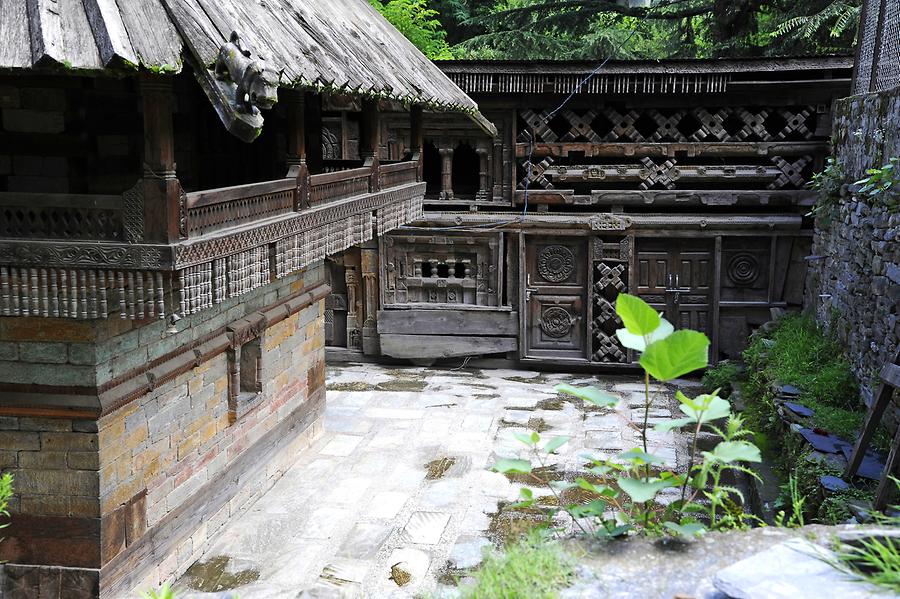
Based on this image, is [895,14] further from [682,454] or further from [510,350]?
[510,350]

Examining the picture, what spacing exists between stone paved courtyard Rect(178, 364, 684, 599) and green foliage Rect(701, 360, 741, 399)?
0.58 m

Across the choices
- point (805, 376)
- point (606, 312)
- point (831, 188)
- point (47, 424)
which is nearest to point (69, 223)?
point (47, 424)

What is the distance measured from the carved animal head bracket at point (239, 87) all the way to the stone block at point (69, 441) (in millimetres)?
2562

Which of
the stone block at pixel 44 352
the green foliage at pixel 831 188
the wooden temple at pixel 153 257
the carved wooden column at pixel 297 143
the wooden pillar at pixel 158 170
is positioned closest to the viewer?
the wooden temple at pixel 153 257

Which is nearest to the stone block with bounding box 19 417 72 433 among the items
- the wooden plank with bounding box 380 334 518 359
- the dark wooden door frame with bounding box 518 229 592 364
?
the wooden plank with bounding box 380 334 518 359

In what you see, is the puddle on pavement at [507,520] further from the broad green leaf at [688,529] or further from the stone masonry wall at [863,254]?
the broad green leaf at [688,529]

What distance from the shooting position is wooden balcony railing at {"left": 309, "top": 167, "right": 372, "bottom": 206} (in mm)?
8406

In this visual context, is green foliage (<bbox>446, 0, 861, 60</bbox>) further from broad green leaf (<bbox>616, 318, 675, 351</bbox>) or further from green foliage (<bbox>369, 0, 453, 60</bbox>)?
broad green leaf (<bbox>616, 318, 675, 351</bbox>)

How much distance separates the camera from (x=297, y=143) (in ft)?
26.7

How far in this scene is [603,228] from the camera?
558 inches

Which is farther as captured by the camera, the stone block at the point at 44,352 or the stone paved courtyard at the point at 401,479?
the stone paved courtyard at the point at 401,479

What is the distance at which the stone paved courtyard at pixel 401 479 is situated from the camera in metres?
7.69

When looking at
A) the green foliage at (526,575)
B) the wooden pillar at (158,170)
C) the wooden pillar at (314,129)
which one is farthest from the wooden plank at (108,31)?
the wooden pillar at (314,129)

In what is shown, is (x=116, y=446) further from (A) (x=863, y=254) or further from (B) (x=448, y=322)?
(B) (x=448, y=322)
